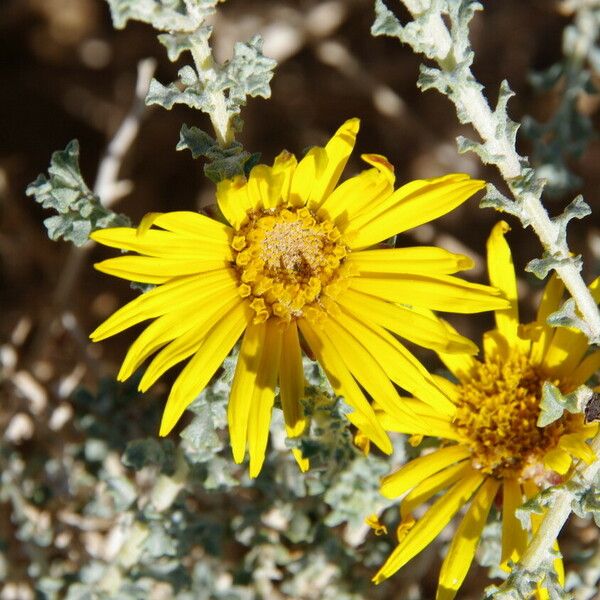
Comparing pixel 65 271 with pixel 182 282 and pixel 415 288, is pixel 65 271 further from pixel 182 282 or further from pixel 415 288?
pixel 415 288

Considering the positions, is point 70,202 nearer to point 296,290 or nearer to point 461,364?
point 296,290

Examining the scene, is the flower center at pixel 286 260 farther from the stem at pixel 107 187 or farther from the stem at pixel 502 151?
the stem at pixel 107 187

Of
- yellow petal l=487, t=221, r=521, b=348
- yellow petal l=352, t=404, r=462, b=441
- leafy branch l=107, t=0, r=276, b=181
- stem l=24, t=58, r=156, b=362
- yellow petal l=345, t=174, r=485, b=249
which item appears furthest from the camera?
stem l=24, t=58, r=156, b=362

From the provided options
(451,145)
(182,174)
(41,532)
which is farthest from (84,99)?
(41,532)

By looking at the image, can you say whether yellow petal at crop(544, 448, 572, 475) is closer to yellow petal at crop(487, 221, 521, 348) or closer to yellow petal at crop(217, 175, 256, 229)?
yellow petal at crop(487, 221, 521, 348)

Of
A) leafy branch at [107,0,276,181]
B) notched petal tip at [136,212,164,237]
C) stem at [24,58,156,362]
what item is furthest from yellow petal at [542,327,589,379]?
stem at [24,58,156,362]

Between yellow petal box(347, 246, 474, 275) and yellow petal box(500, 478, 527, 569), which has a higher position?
yellow petal box(347, 246, 474, 275)
